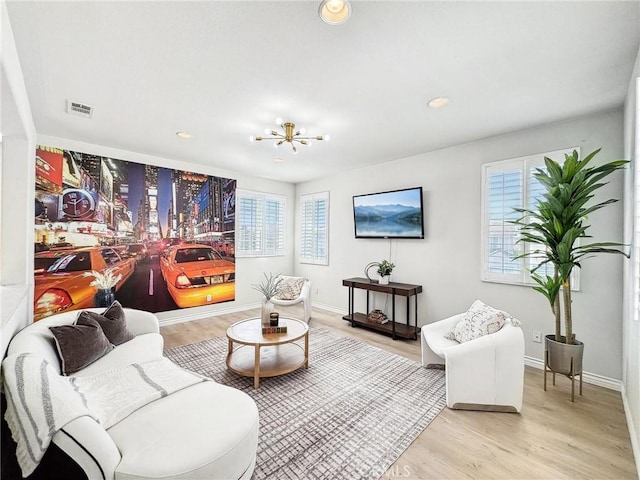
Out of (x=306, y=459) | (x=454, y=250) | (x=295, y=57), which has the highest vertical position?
(x=295, y=57)

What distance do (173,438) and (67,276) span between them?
341cm

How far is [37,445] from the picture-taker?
1196mm

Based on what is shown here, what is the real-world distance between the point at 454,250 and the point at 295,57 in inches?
121

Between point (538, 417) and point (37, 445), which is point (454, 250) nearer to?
point (538, 417)

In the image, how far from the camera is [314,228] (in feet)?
19.5

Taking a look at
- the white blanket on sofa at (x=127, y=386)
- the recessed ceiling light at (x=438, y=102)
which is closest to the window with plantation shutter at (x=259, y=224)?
the white blanket on sofa at (x=127, y=386)

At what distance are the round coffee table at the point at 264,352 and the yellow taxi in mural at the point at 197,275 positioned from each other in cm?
178

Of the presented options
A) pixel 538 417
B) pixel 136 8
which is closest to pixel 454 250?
pixel 538 417

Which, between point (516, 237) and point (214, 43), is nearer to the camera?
point (214, 43)

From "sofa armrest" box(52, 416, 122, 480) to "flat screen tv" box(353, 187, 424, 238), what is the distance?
154 inches

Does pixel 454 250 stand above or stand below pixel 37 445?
above

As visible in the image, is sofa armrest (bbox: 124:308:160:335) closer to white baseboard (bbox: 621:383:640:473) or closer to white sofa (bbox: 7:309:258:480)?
white sofa (bbox: 7:309:258:480)

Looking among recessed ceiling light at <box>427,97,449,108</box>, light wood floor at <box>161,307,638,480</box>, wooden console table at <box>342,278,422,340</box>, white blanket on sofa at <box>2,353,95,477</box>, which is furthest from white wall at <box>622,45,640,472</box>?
white blanket on sofa at <box>2,353,95,477</box>

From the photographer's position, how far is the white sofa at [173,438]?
3.93ft
